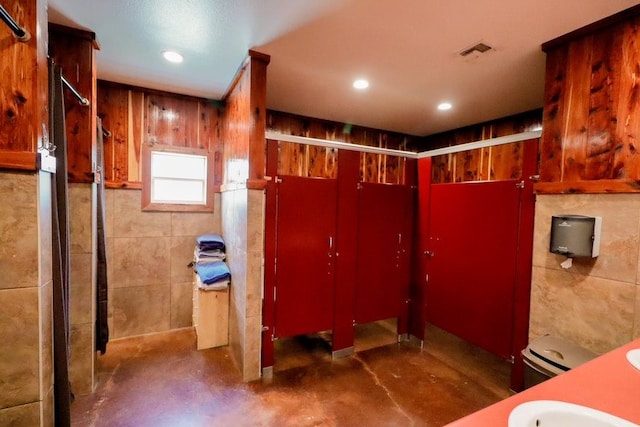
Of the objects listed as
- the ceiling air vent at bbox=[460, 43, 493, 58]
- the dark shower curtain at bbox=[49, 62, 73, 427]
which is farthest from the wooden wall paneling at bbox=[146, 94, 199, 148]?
the ceiling air vent at bbox=[460, 43, 493, 58]

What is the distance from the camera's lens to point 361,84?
2.77 metres

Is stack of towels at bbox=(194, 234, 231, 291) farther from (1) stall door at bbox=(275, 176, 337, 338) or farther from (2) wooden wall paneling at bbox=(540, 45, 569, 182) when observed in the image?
(2) wooden wall paneling at bbox=(540, 45, 569, 182)

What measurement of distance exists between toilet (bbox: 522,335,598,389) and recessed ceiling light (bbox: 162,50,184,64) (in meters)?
3.28

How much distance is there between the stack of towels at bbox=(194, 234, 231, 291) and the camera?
2.78 meters

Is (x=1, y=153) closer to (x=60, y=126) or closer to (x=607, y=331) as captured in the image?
(x=60, y=126)

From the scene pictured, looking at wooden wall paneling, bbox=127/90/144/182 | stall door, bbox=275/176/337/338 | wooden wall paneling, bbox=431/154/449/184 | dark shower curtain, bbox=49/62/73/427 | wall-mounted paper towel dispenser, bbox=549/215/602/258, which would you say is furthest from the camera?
wooden wall paneling, bbox=431/154/449/184

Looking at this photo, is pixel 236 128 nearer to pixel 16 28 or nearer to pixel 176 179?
pixel 176 179

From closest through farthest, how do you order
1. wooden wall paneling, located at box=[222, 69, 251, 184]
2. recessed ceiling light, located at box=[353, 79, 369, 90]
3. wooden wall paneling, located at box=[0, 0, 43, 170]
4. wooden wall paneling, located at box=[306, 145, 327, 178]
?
wooden wall paneling, located at box=[0, 0, 43, 170] → wooden wall paneling, located at box=[222, 69, 251, 184] → recessed ceiling light, located at box=[353, 79, 369, 90] → wooden wall paneling, located at box=[306, 145, 327, 178]

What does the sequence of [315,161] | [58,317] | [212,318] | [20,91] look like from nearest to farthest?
[20,91]
[58,317]
[212,318]
[315,161]

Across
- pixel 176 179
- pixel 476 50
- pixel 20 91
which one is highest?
pixel 476 50

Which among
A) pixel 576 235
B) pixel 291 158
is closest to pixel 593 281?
pixel 576 235

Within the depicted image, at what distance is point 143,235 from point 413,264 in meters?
2.96

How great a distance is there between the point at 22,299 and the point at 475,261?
10.1 ft

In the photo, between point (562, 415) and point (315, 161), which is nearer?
point (562, 415)
